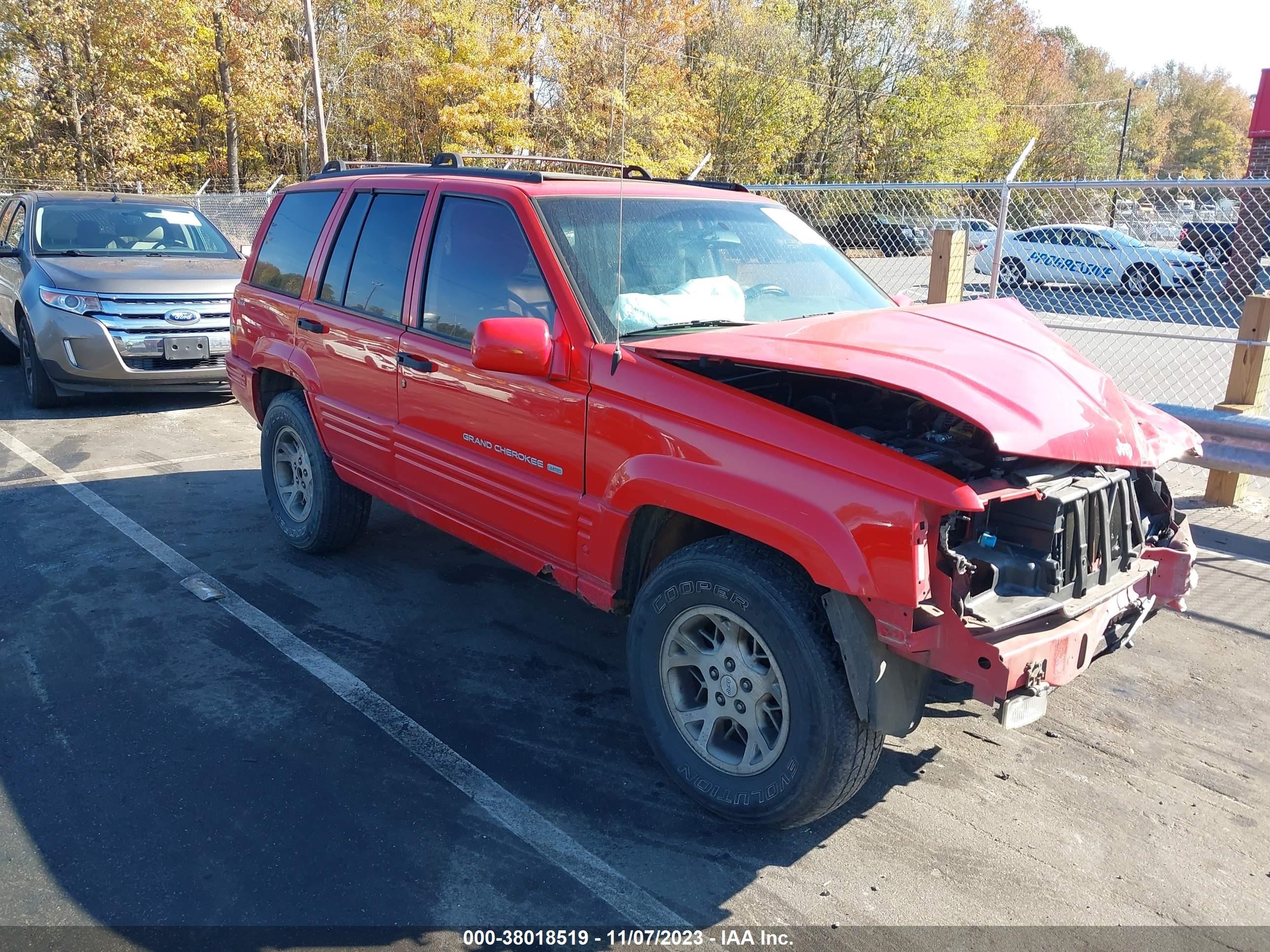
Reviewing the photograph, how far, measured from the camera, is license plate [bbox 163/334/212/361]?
841cm

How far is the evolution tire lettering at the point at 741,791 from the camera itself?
2840 mm

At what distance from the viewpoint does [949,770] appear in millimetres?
3396

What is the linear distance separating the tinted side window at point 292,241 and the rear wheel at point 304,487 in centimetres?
66

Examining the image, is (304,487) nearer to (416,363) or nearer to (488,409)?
(416,363)

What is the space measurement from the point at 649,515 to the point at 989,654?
1.27 m

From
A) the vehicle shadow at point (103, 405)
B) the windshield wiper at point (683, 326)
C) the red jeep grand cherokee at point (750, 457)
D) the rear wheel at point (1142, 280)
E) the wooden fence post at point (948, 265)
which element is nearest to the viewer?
the red jeep grand cherokee at point (750, 457)

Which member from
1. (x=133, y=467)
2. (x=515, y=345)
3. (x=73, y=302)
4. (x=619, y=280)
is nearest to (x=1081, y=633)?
(x=619, y=280)

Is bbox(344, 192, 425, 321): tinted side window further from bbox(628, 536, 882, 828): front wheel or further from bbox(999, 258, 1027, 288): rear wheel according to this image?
bbox(999, 258, 1027, 288): rear wheel

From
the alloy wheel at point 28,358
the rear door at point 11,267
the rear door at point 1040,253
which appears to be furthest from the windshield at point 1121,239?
the rear door at point 11,267

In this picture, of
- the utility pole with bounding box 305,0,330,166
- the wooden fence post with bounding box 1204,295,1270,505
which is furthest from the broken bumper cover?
the utility pole with bounding box 305,0,330,166

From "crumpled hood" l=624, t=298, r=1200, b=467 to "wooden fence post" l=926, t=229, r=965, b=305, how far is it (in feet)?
13.4

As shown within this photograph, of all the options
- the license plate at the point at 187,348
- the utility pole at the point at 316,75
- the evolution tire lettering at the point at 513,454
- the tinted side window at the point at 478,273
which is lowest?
the license plate at the point at 187,348

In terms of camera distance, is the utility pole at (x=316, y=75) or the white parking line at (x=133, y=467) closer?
the white parking line at (x=133, y=467)

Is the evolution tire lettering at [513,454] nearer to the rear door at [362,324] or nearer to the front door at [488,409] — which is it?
the front door at [488,409]
